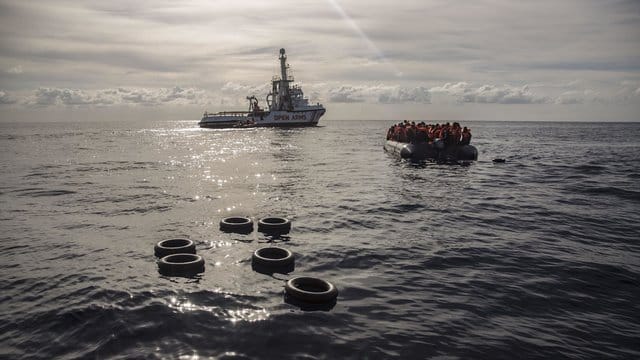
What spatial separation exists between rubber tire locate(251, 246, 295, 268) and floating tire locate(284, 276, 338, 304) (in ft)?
4.21

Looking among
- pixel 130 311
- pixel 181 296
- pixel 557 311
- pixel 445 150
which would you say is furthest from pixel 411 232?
pixel 445 150

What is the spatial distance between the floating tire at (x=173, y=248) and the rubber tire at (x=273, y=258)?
204 centimetres

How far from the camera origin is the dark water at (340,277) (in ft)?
21.8

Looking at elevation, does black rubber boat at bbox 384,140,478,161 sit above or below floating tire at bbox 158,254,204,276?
above

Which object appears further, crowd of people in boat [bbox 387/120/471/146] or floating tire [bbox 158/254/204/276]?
crowd of people in boat [bbox 387/120/471/146]

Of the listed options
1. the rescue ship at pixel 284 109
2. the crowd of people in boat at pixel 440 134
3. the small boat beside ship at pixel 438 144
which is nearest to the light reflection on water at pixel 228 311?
the small boat beside ship at pixel 438 144

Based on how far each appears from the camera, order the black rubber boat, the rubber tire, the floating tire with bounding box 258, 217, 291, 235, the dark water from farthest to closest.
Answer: the black rubber boat, the floating tire with bounding box 258, 217, 291, 235, the rubber tire, the dark water

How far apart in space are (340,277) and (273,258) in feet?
7.08

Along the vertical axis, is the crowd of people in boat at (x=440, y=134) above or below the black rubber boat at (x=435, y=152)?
above

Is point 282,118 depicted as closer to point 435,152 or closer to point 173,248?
point 435,152

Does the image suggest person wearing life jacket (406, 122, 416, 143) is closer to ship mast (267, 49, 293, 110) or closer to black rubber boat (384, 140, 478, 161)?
black rubber boat (384, 140, 478, 161)

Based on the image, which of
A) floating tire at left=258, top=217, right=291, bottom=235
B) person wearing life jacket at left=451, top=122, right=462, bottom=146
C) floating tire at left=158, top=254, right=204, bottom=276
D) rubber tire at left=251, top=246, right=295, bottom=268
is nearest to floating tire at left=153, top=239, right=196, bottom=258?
floating tire at left=158, top=254, right=204, bottom=276

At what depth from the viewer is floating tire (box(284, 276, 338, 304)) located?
313 inches

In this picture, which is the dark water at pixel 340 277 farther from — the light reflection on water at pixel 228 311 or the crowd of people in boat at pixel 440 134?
the crowd of people in boat at pixel 440 134
